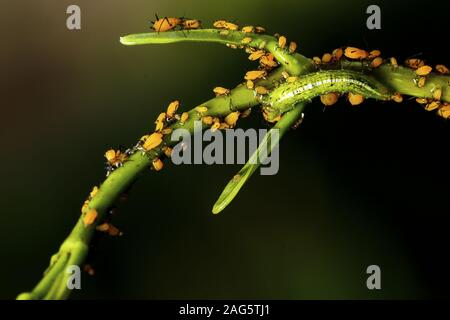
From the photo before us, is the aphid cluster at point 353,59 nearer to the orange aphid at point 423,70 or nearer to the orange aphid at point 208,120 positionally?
the orange aphid at point 423,70

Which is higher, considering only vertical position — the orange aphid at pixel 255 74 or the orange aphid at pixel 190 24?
the orange aphid at pixel 190 24

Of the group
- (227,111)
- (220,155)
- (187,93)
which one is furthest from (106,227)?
(187,93)

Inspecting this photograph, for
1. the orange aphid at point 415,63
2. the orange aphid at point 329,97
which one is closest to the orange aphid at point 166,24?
the orange aphid at point 329,97

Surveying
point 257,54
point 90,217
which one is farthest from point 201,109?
point 90,217

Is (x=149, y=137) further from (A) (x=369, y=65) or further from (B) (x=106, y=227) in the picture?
(A) (x=369, y=65)

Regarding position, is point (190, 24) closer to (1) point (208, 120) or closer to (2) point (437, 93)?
(1) point (208, 120)

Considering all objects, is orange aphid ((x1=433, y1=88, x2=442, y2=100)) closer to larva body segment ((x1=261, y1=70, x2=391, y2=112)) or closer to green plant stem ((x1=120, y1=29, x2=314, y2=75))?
larva body segment ((x1=261, y1=70, x2=391, y2=112))
